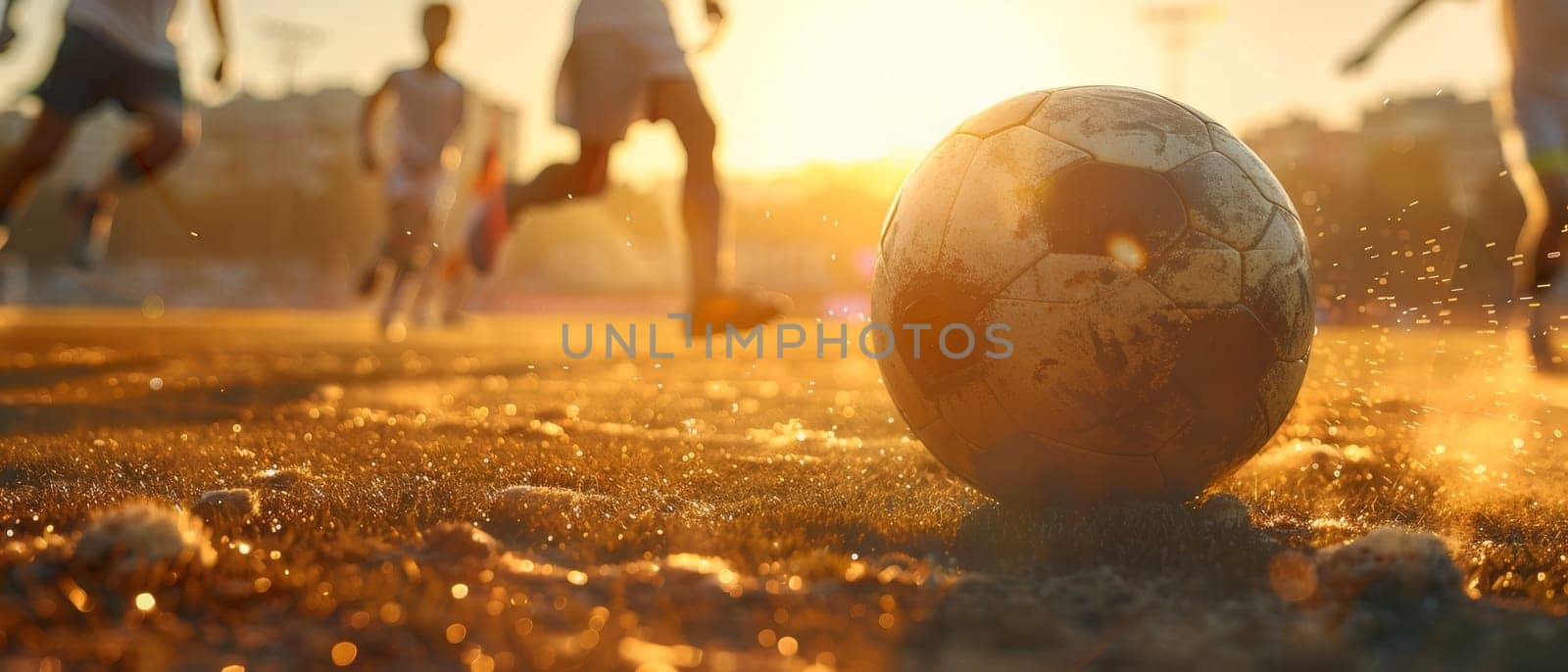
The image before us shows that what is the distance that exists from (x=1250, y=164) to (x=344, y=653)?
2.67 m

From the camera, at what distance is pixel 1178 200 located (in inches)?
119

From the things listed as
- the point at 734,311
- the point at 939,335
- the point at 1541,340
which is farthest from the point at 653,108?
the point at 1541,340

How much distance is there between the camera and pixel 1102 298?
2.94 meters

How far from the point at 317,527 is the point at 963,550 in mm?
1543

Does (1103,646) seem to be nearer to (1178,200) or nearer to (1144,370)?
(1144,370)

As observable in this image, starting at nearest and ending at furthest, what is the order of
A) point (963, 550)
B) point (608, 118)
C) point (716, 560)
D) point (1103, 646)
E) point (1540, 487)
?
point (1103, 646), point (716, 560), point (963, 550), point (1540, 487), point (608, 118)

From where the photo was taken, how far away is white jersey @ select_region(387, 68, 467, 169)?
10992mm

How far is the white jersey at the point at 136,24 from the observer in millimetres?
6047

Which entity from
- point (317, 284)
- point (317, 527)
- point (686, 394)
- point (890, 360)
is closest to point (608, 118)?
point (686, 394)

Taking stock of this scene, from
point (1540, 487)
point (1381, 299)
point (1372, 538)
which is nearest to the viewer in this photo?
point (1372, 538)

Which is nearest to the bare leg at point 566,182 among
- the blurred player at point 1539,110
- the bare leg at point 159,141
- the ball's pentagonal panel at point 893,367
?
the bare leg at point 159,141

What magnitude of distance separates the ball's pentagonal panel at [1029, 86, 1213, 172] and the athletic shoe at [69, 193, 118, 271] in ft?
22.5

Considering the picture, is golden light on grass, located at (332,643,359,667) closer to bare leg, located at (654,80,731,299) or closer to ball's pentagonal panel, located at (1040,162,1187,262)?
ball's pentagonal panel, located at (1040,162,1187,262)

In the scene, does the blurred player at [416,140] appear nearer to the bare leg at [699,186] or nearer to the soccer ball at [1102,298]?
the bare leg at [699,186]
